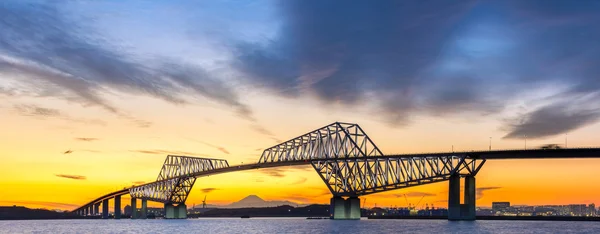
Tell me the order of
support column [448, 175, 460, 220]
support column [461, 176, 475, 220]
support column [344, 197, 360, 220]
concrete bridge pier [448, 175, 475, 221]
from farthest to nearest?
support column [344, 197, 360, 220] < support column [448, 175, 460, 220] < concrete bridge pier [448, 175, 475, 221] < support column [461, 176, 475, 220]

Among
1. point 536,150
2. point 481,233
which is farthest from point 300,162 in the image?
point 481,233

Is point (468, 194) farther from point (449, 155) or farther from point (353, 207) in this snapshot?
point (353, 207)

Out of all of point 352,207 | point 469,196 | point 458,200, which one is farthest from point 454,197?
point 352,207

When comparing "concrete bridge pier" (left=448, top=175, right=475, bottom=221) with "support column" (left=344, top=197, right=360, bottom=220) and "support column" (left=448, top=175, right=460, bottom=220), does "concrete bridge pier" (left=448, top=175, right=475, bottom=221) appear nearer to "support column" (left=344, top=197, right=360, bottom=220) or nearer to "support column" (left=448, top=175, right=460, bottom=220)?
"support column" (left=448, top=175, right=460, bottom=220)

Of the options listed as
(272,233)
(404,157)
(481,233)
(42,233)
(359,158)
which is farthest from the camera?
(359,158)

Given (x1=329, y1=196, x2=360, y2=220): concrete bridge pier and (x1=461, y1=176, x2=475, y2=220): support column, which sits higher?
(x1=461, y1=176, x2=475, y2=220): support column

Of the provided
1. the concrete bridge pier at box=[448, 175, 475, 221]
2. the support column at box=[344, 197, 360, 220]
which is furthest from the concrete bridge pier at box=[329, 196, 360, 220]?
the concrete bridge pier at box=[448, 175, 475, 221]

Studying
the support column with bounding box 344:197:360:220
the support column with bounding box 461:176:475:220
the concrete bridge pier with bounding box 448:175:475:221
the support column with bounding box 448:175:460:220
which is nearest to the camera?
the support column with bounding box 461:176:475:220
